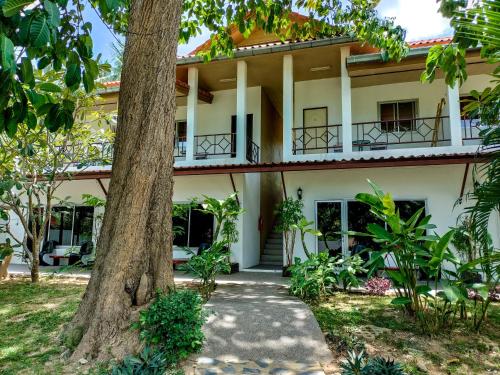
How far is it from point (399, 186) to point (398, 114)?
333 cm

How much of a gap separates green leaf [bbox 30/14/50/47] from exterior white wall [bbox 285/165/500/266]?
389 inches

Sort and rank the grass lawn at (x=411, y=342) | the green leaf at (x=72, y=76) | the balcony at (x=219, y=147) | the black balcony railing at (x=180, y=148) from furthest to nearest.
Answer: the black balcony railing at (x=180, y=148) < the balcony at (x=219, y=147) < the grass lawn at (x=411, y=342) < the green leaf at (x=72, y=76)

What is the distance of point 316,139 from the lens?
13242mm

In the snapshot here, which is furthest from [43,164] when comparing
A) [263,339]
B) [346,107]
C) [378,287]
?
[378,287]

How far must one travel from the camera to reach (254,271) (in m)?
11.8

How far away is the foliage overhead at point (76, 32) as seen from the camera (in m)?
2.10

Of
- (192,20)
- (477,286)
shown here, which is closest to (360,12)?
(192,20)

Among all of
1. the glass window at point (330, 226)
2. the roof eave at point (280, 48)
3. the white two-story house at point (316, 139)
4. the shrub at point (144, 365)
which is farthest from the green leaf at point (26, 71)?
the glass window at point (330, 226)

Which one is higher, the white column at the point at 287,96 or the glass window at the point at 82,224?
the white column at the point at 287,96

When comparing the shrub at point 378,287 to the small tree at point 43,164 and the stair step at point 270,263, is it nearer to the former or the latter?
the stair step at point 270,263

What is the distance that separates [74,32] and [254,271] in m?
9.33

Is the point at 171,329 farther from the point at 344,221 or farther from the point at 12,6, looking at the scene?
the point at 344,221

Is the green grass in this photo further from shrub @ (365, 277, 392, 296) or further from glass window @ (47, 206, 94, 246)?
shrub @ (365, 277, 392, 296)

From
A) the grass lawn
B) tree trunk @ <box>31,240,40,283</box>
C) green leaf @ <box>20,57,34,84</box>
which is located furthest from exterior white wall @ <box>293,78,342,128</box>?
green leaf @ <box>20,57,34,84</box>
